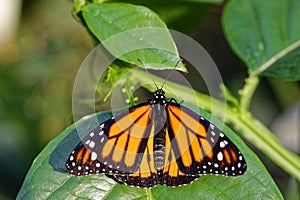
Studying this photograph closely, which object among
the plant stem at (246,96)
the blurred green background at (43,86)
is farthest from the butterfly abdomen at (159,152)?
the blurred green background at (43,86)

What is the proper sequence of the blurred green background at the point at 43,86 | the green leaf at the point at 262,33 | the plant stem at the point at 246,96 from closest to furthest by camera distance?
1. the plant stem at the point at 246,96
2. the green leaf at the point at 262,33
3. the blurred green background at the point at 43,86

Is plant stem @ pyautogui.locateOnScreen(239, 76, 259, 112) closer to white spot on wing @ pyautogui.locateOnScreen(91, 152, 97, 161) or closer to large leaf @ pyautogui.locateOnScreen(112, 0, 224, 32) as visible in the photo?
large leaf @ pyautogui.locateOnScreen(112, 0, 224, 32)

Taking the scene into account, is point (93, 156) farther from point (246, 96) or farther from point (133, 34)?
point (246, 96)

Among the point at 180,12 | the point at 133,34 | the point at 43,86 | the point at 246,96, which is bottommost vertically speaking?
the point at 43,86

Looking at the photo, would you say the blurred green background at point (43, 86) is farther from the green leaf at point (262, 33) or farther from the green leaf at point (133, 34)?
the green leaf at point (133, 34)

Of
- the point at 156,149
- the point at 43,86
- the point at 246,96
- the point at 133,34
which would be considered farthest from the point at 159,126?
the point at 43,86
